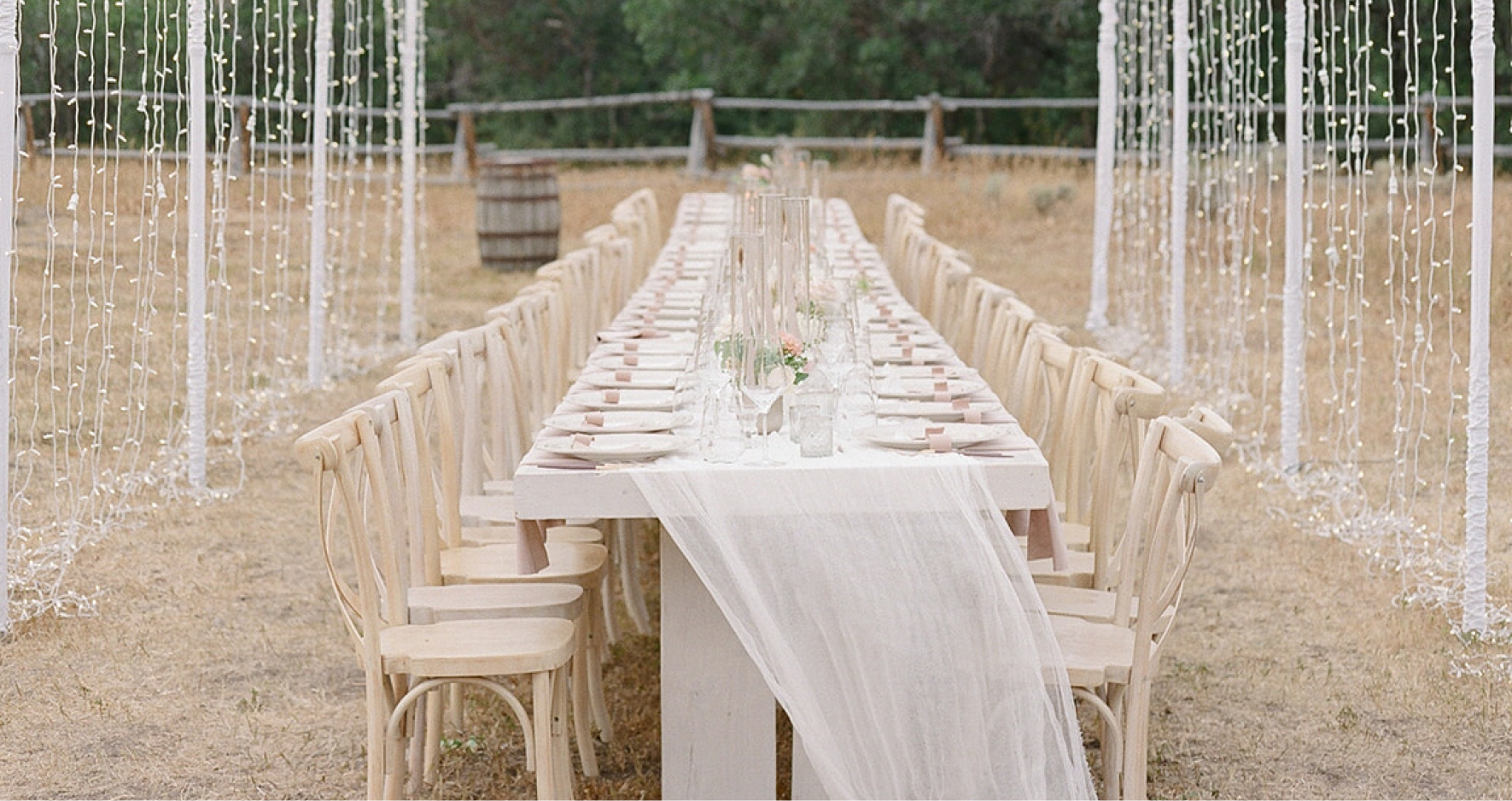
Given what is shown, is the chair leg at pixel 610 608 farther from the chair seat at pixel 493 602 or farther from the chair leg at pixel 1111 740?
the chair leg at pixel 1111 740

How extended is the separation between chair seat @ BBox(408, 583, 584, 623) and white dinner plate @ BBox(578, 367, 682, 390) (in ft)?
2.00

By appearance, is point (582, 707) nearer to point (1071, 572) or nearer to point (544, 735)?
point (544, 735)

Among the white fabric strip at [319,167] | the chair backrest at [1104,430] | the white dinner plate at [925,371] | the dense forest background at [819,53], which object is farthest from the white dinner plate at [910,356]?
the dense forest background at [819,53]

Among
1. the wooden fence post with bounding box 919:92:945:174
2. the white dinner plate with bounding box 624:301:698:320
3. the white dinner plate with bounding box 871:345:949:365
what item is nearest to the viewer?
the white dinner plate with bounding box 871:345:949:365

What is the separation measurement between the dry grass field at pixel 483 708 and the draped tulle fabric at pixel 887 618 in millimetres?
849

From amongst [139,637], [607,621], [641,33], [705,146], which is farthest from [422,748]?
[641,33]

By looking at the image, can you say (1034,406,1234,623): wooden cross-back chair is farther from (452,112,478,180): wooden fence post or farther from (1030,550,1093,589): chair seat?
(452,112,478,180): wooden fence post

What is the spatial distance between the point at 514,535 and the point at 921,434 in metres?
1.26

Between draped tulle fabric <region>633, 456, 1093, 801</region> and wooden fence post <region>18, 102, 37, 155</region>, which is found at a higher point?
wooden fence post <region>18, 102, 37, 155</region>

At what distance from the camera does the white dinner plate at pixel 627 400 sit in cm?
393

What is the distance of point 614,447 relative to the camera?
3.35 meters

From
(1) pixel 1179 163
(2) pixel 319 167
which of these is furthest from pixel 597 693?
(1) pixel 1179 163

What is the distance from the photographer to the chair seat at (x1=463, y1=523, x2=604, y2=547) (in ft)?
14.2

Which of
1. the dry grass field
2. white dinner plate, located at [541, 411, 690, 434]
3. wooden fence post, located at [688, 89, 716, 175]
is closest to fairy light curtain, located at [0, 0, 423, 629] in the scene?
the dry grass field
